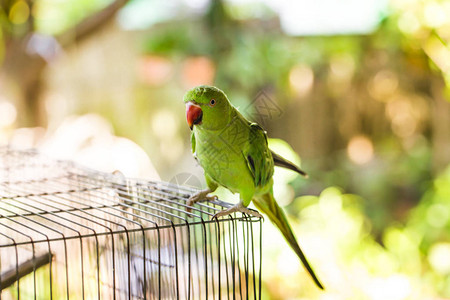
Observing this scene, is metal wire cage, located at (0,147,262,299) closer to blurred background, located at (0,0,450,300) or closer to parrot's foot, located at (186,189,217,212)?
parrot's foot, located at (186,189,217,212)

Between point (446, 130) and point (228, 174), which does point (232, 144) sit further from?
point (446, 130)

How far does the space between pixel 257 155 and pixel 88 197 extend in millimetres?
770

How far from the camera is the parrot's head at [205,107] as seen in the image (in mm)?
1181

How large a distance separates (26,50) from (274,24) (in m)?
2.03

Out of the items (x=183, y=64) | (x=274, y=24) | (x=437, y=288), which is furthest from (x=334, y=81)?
(x=437, y=288)

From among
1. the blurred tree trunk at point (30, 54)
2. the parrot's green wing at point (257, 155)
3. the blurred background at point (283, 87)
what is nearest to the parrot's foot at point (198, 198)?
the parrot's green wing at point (257, 155)

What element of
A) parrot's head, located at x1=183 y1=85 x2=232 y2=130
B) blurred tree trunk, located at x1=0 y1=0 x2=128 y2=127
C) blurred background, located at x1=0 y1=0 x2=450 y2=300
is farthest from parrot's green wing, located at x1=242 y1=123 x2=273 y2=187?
blurred tree trunk, located at x1=0 y1=0 x2=128 y2=127

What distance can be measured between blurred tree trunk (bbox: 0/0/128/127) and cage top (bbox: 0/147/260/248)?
1.90 metres

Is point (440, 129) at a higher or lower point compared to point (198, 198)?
higher

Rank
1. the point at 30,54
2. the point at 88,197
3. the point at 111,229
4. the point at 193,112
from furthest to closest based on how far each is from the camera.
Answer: the point at 30,54, the point at 88,197, the point at 193,112, the point at 111,229

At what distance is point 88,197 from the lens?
1.77m

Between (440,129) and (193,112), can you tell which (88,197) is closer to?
(193,112)

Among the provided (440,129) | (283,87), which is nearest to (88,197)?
(283,87)

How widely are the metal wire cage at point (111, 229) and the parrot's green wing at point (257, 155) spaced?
126 mm
